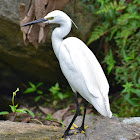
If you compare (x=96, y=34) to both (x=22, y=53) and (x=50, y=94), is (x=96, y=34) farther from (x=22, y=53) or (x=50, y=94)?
(x=50, y=94)

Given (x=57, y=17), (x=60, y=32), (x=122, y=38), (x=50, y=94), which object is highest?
(x=57, y=17)

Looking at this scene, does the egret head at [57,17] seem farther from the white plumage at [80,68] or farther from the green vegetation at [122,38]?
the green vegetation at [122,38]

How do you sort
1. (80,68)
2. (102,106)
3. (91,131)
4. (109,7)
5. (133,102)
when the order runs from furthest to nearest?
(109,7) → (133,102) → (91,131) → (80,68) → (102,106)

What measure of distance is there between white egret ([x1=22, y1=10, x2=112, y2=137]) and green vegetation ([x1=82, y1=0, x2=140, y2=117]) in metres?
0.91

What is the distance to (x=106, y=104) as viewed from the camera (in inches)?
81.4

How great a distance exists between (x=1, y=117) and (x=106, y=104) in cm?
179

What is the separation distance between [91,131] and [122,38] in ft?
4.85

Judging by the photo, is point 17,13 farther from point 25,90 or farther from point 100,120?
point 100,120

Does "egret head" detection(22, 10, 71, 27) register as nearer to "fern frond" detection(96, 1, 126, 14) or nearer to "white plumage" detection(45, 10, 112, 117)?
"white plumage" detection(45, 10, 112, 117)

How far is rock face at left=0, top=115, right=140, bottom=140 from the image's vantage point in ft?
7.50

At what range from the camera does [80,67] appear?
7.14ft

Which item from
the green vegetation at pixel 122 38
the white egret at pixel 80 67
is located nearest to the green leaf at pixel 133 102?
the green vegetation at pixel 122 38

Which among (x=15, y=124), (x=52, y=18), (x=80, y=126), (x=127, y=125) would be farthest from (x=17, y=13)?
(x=127, y=125)

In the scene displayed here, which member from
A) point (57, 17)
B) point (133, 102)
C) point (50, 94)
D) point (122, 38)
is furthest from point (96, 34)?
point (50, 94)
